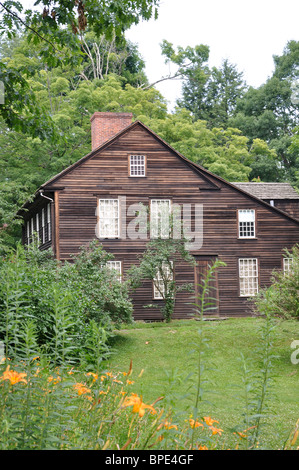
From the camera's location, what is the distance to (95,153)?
29.7 metres

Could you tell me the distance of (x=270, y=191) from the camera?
3609cm

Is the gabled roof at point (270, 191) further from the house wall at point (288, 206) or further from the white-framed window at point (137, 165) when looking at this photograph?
the white-framed window at point (137, 165)

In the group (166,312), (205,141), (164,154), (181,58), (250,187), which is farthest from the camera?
(181,58)

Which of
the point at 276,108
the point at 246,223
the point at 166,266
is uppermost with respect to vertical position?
the point at 276,108

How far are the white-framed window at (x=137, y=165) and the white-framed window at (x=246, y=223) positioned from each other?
515 centimetres

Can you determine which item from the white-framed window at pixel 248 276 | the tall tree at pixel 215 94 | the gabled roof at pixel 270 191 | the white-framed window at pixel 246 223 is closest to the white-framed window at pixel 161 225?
the white-framed window at pixel 246 223

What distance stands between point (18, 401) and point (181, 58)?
50.2 m

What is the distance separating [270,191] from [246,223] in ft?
17.6

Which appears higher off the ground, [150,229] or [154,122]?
[154,122]

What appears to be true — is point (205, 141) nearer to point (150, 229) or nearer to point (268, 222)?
point (268, 222)

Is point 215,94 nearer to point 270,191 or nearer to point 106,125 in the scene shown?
point 270,191

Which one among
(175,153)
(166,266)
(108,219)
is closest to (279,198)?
(175,153)

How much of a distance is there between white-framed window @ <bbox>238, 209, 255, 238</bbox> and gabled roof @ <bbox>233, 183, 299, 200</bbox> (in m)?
4.18
